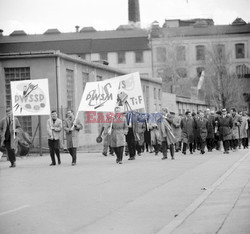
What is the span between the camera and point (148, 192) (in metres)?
11.6

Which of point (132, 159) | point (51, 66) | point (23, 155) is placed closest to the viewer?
point (132, 159)

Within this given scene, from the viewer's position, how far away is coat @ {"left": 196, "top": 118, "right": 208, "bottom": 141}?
26.4 meters

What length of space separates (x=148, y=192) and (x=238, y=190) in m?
1.67

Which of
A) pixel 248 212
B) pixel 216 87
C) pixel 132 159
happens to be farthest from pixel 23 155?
pixel 216 87

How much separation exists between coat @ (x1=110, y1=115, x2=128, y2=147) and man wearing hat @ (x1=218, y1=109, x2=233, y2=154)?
6.48 metres

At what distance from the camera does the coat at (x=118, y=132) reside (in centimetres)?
1958

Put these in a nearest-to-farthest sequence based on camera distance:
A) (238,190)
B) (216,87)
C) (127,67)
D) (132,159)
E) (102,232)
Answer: (102,232) → (238,190) → (132,159) → (216,87) → (127,67)

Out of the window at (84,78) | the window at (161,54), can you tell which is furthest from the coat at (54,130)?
the window at (161,54)

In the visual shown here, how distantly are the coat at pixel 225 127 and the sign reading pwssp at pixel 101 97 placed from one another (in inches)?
243

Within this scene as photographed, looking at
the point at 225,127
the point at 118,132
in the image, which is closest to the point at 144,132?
the point at 225,127

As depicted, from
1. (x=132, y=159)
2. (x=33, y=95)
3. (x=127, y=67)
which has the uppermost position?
(x=127, y=67)

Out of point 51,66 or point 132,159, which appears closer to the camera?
point 132,159

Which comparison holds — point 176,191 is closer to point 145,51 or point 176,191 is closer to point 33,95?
point 33,95

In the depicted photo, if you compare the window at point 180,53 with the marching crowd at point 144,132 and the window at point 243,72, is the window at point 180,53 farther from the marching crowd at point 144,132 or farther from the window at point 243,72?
the marching crowd at point 144,132
